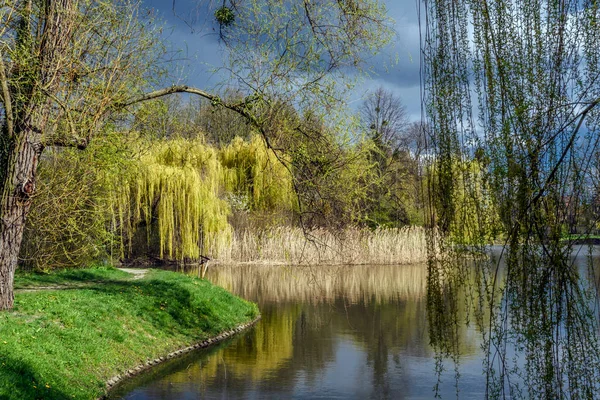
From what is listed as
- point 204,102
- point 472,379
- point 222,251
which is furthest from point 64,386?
point 204,102

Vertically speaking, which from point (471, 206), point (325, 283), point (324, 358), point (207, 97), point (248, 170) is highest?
point (248, 170)

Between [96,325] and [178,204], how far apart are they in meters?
11.7

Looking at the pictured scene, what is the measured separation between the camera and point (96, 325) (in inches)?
405

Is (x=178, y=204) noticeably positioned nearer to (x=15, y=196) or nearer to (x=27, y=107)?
(x=15, y=196)

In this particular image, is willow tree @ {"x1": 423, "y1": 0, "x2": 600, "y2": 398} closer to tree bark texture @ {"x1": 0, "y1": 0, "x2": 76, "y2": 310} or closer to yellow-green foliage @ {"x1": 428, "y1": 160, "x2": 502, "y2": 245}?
yellow-green foliage @ {"x1": 428, "y1": 160, "x2": 502, "y2": 245}

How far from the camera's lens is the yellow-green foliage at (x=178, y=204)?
21766mm

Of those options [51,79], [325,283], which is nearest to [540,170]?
[51,79]

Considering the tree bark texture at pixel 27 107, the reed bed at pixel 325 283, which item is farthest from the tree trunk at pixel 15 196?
the reed bed at pixel 325 283

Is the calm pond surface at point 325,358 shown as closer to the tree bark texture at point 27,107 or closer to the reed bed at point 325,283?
the reed bed at point 325,283

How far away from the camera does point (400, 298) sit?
17984mm

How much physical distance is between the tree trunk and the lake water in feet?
8.25

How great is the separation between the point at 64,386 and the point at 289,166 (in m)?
4.35

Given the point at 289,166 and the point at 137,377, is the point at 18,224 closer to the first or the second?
the point at 137,377

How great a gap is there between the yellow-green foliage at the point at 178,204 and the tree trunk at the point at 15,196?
36.7ft
